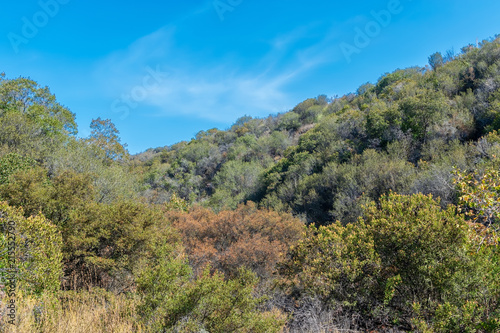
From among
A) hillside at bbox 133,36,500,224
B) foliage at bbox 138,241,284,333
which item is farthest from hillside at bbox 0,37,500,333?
hillside at bbox 133,36,500,224

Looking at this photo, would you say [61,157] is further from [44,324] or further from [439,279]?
[439,279]

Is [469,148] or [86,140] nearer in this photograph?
[469,148]

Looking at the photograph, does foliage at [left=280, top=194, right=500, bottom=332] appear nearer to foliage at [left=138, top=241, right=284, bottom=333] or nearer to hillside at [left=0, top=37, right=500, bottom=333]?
hillside at [left=0, top=37, right=500, bottom=333]

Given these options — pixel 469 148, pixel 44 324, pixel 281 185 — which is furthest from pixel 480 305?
pixel 281 185

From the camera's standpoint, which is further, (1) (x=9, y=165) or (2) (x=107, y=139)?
(2) (x=107, y=139)

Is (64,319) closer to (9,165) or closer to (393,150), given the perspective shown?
(9,165)

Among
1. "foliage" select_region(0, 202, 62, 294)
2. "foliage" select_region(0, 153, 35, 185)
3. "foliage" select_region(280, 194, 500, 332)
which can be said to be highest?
"foliage" select_region(0, 153, 35, 185)

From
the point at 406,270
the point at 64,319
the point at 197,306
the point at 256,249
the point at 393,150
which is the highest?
the point at 393,150

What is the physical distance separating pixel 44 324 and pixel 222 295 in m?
2.36

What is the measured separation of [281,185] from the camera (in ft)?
87.5

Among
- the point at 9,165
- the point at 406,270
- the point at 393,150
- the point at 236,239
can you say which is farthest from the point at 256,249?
the point at 393,150

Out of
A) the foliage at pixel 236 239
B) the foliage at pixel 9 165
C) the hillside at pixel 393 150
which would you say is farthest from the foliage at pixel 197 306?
the hillside at pixel 393 150

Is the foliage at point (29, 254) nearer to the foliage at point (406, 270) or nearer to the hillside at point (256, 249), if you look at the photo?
the hillside at point (256, 249)

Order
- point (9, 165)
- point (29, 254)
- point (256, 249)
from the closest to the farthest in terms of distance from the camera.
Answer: point (29, 254) < point (9, 165) < point (256, 249)
